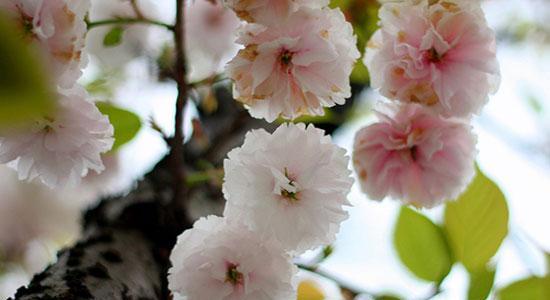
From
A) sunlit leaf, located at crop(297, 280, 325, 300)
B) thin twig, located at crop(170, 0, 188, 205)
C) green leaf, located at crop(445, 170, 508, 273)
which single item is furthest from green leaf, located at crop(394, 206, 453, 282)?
thin twig, located at crop(170, 0, 188, 205)

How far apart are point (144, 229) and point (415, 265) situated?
1.28 feet

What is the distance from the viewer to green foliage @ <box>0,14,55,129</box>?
157mm

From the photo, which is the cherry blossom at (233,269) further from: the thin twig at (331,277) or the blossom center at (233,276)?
the thin twig at (331,277)

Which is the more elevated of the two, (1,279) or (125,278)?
(125,278)

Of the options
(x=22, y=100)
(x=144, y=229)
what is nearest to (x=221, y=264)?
(x=144, y=229)

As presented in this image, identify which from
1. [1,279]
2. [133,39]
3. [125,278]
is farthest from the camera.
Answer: [1,279]

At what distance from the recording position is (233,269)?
2.02 feet

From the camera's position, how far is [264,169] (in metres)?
0.61

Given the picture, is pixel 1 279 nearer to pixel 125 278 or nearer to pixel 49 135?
pixel 125 278

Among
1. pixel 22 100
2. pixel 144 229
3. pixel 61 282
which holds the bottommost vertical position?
pixel 144 229

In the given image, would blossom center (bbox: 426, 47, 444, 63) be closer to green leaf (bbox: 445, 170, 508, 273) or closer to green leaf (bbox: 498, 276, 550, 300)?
green leaf (bbox: 445, 170, 508, 273)

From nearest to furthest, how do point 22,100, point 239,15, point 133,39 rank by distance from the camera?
point 22,100
point 239,15
point 133,39

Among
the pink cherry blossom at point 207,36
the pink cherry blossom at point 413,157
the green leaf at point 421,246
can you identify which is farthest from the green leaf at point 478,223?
the pink cherry blossom at point 207,36

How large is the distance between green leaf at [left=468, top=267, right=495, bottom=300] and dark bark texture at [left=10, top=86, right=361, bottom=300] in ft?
1.27
